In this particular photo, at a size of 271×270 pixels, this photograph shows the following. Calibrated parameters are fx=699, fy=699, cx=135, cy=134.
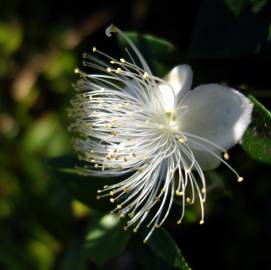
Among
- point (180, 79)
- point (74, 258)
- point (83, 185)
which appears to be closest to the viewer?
point (180, 79)

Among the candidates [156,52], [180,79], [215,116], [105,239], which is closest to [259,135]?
[215,116]

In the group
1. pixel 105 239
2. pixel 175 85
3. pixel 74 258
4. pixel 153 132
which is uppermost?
pixel 175 85

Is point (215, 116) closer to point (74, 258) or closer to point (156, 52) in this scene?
point (156, 52)

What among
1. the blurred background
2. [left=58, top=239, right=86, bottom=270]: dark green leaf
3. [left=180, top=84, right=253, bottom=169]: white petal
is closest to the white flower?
[left=180, top=84, right=253, bottom=169]: white petal

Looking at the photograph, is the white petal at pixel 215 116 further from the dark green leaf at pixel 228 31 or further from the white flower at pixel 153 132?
the dark green leaf at pixel 228 31

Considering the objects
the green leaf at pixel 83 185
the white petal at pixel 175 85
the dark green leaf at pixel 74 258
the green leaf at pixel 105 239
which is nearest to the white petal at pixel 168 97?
the white petal at pixel 175 85
